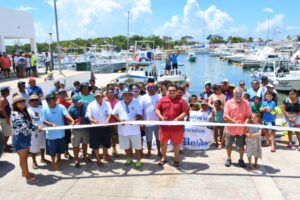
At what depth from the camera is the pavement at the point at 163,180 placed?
5.05 metres

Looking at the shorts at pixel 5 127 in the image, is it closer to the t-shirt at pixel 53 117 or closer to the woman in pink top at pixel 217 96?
the t-shirt at pixel 53 117

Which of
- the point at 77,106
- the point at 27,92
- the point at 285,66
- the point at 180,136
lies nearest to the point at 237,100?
the point at 180,136

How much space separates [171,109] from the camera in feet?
19.6

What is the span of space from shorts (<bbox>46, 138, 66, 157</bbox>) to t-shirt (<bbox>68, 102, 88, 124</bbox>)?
526 mm

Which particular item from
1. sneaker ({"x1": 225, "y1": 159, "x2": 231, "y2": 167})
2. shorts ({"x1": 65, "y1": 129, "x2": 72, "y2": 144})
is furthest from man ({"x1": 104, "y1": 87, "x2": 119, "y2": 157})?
sneaker ({"x1": 225, "y1": 159, "x2": 231, "y2": 167})

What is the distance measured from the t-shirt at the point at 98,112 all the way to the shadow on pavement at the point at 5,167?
1950mm

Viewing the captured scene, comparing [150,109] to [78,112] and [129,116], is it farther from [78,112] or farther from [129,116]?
[78,112]

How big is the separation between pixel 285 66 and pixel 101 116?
85.2 ft

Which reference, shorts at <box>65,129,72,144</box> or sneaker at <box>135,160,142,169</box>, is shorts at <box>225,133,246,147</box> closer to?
sneaker at <box>135,160,142,169</box>

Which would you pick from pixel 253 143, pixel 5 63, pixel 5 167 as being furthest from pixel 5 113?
pixel 5 63

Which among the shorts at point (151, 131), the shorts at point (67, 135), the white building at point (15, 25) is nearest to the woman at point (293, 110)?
the shorts at point (151, 131)

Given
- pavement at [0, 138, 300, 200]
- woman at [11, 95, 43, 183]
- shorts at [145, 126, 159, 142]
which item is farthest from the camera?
shorts at [145, 126, 159, 142]

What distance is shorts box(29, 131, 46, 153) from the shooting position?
630 centimetres

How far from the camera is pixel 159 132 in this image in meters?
6.29
